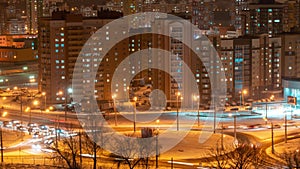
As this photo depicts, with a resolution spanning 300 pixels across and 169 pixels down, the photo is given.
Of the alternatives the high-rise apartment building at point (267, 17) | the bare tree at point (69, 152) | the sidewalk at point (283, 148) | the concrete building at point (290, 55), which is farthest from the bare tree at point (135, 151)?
the high-rise apartment building at point (267, 17)

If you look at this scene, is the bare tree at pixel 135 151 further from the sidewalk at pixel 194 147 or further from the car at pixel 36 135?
the car at pixel 36 135

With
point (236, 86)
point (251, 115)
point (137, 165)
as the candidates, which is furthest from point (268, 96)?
point (137, 165)

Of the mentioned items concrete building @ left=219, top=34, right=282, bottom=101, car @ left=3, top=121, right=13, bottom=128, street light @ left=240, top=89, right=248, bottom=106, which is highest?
concrete building @ left=219, top=34, right=282, bottom=101

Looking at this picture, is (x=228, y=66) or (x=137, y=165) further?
(x=228, y=66)

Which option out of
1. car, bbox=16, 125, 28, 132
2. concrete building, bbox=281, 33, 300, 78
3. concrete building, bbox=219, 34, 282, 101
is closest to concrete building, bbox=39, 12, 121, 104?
car, bbox=16, 125, 28, 132

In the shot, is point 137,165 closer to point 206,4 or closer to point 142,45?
point 142,45

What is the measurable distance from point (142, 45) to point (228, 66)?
2.52 meters

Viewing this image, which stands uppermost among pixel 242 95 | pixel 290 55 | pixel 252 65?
pixel 290 55

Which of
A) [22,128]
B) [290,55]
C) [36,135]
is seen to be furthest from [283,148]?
[290,55]

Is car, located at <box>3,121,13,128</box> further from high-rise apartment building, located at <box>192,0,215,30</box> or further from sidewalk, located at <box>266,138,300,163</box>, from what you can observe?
high-rise apartment building, located at <box>192,0,215,30</box>

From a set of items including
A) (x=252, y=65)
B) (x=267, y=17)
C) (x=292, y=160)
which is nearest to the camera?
(x=292, y=160)

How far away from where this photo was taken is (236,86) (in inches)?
604

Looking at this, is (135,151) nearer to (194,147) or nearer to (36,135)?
(194,147)

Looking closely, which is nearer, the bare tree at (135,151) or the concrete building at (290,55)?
the bare tree at (135,151)
